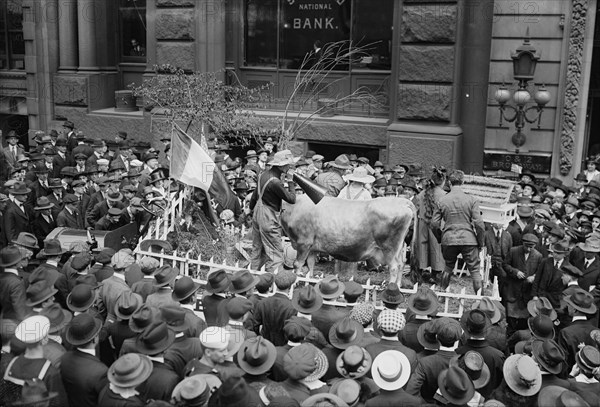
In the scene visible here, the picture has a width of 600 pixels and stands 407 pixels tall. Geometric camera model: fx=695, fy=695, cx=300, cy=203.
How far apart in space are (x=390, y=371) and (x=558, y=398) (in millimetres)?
1299

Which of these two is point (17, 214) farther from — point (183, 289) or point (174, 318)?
point (174, 318)

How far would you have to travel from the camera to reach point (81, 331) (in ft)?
20.0

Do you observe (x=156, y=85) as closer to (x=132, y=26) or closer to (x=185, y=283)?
(x=132, y=26)

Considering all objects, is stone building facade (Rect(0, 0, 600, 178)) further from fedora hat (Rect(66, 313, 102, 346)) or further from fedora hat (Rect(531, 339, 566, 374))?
fedora hat (Rect(66, 313, 102, 346))

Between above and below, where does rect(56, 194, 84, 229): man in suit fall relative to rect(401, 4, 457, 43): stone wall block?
below

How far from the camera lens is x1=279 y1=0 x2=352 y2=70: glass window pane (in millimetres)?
18406

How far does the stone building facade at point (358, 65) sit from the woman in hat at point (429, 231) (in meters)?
5.55

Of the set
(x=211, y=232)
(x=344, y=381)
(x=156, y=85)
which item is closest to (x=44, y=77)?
(x=156, y=85)

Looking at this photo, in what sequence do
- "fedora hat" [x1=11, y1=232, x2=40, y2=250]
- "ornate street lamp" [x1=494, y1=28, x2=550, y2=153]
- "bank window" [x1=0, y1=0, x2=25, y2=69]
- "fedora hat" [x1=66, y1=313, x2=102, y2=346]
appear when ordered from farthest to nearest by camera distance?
"bank window" [x1=0, y1=0, x2=25, y2=69] → "ornate street lamp" [x1=494, y1=28, x2=550, y2=153] → "fedora hat" [x1=11, y1=232, x2=40, y2=250] → "fedora hat" [x1=66, y1=313, x2=102, y2=346]

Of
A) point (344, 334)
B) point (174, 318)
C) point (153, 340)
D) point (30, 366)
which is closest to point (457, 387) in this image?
point (344, 334)

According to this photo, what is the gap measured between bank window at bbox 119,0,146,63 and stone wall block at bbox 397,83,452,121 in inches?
354

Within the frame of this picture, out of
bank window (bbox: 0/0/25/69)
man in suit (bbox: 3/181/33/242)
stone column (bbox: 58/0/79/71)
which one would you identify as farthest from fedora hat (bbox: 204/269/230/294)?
bank window (bbox: 0/0/25/69)

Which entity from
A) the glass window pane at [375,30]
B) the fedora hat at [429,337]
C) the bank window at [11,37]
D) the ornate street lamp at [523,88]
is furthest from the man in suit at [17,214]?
the bank window at [11,37]

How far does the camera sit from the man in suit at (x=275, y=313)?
732 centimetres
